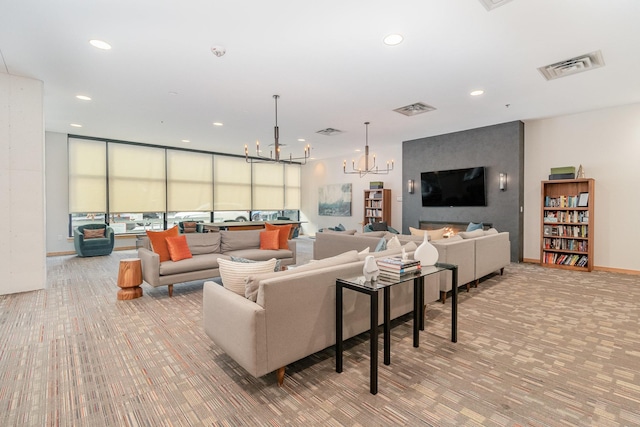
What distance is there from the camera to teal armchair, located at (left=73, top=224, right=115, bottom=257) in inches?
281

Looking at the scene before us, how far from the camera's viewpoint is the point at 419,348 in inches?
108

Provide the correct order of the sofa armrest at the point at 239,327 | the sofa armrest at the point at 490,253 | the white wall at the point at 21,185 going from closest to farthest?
the sofa armrest at the point at 239,327, the white wall at the point at 21,185, the sofa armrest at the point at 490,253

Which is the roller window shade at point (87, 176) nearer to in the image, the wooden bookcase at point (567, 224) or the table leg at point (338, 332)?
the table leg at point (338, 332)

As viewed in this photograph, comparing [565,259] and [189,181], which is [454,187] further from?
[189,181]

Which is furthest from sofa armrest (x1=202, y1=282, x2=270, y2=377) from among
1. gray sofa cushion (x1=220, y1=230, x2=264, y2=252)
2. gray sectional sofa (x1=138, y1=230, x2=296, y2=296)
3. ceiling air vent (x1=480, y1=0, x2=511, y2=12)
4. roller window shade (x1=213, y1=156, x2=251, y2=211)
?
roller window shade (x1=213, y1=156, x2=251, y2=211)

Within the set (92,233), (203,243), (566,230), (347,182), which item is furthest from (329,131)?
(92,233)

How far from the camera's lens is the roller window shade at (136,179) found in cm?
835

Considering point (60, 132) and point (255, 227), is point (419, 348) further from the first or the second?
point (60, 132)

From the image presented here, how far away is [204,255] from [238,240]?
65cm

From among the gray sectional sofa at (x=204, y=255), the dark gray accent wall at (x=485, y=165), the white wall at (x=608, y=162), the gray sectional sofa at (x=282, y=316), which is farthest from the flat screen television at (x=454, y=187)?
the gray sectional sofa at (x=282, y=316)

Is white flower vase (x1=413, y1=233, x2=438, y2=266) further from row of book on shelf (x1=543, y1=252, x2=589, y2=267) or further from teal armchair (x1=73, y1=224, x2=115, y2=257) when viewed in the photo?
teal armchair (x1=73, y1=224, x2=115, y2=257)

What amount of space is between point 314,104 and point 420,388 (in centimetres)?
446

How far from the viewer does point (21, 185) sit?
4348 mm

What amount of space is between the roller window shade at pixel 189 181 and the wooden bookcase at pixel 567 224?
8.93 m
